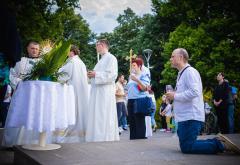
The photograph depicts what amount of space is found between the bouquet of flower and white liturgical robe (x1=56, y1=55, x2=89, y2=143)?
2.42 meters

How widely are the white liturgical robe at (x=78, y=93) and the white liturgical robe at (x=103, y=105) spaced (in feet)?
0.84

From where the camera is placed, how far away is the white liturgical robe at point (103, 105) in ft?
26.2

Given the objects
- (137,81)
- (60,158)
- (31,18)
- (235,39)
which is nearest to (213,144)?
(60,158)

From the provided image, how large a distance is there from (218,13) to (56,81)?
25.0 meters

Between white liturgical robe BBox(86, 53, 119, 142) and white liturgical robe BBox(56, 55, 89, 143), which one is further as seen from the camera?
white liturgical robe BBox(56, 55, 89, 143)

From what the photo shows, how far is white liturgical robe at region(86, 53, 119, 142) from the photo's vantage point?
8000 millimetres

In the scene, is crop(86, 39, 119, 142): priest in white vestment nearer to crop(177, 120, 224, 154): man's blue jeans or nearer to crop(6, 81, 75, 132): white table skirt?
crop(6, 81, 75, 132): white table skirt

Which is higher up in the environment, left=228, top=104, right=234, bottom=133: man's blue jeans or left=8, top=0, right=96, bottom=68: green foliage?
left=8, top=0, right=96, bottom=68: green foliage

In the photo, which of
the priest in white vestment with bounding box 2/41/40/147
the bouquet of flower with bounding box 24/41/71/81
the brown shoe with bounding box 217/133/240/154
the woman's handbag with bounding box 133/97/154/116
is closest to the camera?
the brown shoe with bounding box 217/133/240/154

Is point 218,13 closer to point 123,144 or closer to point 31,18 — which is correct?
point 31,18

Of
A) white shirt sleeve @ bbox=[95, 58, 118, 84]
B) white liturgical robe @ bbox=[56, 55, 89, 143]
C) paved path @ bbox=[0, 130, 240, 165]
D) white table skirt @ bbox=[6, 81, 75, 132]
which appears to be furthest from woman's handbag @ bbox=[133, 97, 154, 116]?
white table skirt @ bbox=[6, 81, 75, 132]

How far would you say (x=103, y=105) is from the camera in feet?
26.8

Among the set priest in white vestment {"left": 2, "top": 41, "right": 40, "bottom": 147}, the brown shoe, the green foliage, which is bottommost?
the brown shoe

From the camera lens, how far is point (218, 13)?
1127 inches
